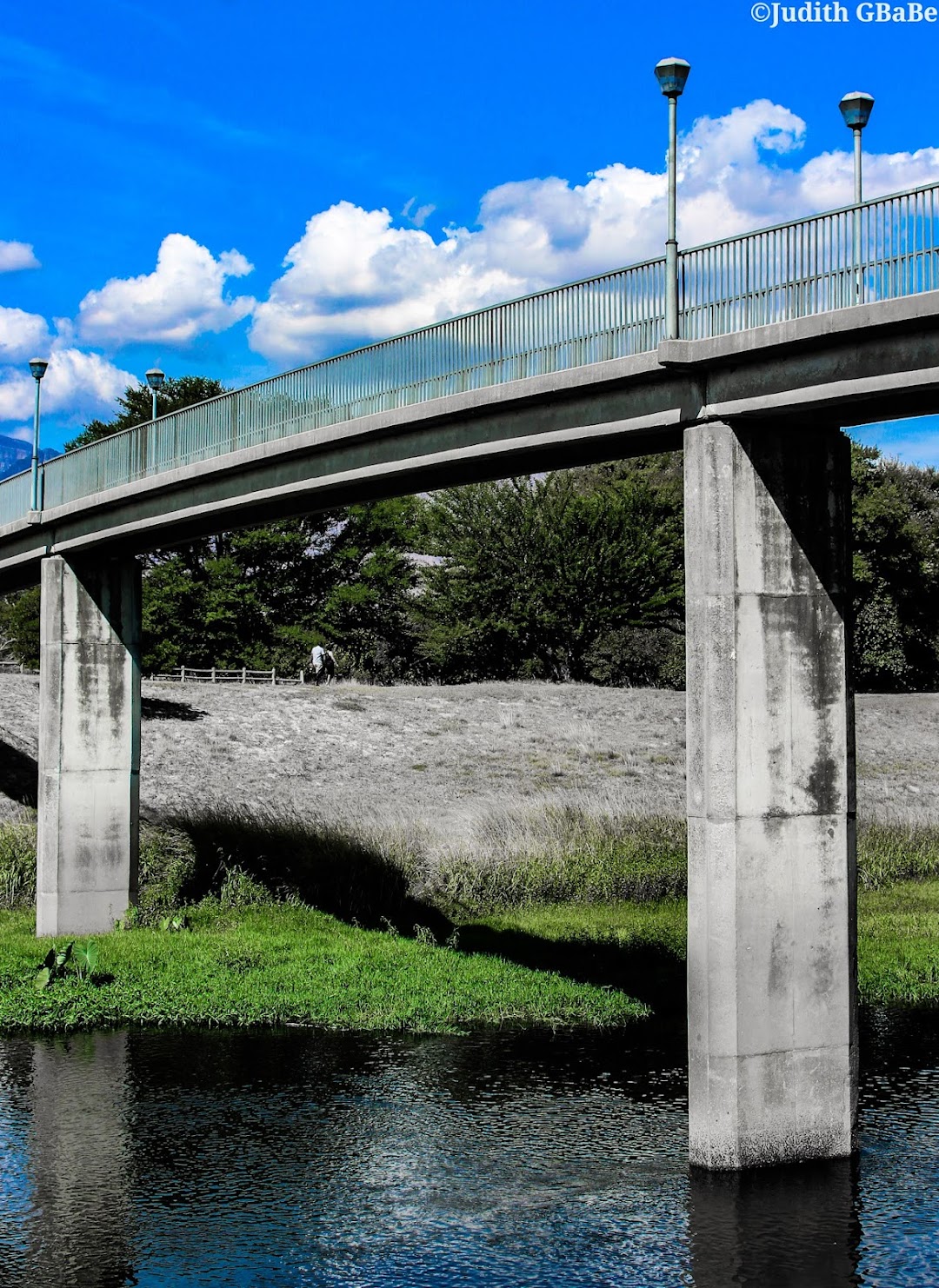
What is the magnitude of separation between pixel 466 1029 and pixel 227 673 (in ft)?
156

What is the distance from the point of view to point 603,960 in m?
23.6

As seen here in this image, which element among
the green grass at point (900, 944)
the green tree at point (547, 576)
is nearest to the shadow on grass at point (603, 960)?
the green grass at point (900, 944)

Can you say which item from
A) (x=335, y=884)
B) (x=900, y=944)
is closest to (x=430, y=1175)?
(x=900, y=944)

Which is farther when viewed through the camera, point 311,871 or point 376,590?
point 376,590

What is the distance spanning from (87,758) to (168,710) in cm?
2104

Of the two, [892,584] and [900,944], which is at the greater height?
[892,584]

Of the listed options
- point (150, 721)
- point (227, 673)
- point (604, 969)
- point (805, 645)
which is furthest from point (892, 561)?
point (805, 645)

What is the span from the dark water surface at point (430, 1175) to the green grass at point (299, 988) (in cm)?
116

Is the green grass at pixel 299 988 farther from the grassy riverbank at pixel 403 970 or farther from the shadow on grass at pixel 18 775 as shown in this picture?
the shadow on grass at pixel 18 775

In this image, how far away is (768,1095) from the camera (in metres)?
14.6

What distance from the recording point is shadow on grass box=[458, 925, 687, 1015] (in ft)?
71.1

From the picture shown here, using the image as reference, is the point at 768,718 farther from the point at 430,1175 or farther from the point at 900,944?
the point at 900,944

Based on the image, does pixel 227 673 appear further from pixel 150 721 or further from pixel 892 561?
pixel 892 561

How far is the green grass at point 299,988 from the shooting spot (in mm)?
20547
